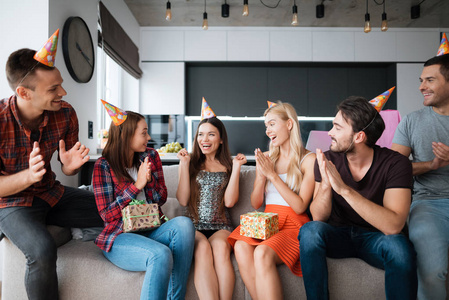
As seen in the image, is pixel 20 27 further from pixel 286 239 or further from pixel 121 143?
pixel 286 239

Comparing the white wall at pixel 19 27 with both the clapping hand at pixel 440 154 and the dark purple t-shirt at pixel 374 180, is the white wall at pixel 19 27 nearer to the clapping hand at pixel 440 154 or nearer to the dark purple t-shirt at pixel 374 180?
the dark purple t-shirt at pixel 374 180

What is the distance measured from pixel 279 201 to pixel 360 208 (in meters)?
0.53

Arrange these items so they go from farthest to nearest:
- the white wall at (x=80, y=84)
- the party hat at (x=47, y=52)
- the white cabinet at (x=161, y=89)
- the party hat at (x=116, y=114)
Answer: the white cabinet at (x=161, y=89) → the white wall at (x=80, y=84) → the party hat at (x=116, y=114) → the party hat at (x=47, y=52)

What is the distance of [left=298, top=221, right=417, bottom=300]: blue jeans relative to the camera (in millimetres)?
1343

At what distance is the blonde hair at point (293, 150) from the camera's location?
1.86m

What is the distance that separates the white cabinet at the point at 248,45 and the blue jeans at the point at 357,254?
3.89m

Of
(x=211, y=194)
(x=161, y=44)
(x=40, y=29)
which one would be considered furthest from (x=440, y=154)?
(x=161, y=44)

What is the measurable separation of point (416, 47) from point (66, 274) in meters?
5.61

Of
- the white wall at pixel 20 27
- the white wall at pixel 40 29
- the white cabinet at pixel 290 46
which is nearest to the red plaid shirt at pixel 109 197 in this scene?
the white wall at pixel 40 29

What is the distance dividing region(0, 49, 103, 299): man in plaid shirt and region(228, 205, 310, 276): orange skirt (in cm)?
85

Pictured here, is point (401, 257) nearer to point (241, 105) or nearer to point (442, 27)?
point (241, 105)

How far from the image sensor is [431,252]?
4.72 feet

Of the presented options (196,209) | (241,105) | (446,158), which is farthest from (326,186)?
(241,105)

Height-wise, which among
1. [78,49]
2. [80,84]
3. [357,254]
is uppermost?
[78,49]
